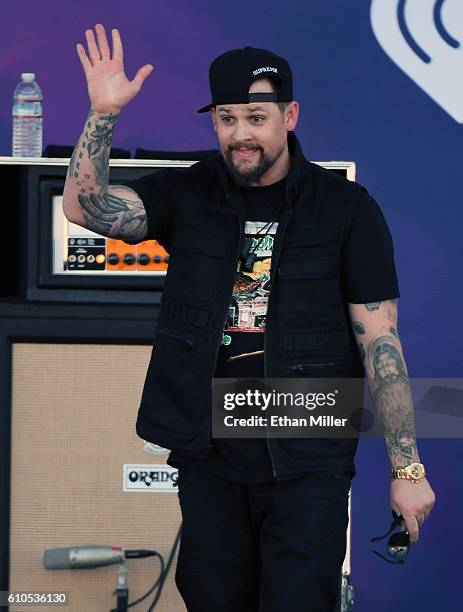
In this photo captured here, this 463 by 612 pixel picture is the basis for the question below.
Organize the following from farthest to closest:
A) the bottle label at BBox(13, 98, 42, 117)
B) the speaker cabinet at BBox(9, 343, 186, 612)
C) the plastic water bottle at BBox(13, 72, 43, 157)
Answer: the bottle label at BBox(13, 98, 42, 117) → the plastic water bottle at BBox(13, 72, 43, 157) → the speaker cabinet at BBox(9, 343, 186, 612)

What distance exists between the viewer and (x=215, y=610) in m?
2.76

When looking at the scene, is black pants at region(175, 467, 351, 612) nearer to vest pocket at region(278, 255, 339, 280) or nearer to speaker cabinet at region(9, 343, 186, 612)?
vest pocket at region(278, 255, 339, 280)

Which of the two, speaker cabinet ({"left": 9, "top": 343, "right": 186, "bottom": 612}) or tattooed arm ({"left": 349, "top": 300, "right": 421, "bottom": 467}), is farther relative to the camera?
speaker cabinet ({"left": 9, "top": 343, "right": 186, "bottom": 612})

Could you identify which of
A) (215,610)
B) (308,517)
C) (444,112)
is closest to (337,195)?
(308,517)

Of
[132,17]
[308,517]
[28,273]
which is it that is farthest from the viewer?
[132,17]

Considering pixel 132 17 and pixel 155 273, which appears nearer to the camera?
pixel 155 273

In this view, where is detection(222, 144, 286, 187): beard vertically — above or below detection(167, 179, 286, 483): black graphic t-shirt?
above

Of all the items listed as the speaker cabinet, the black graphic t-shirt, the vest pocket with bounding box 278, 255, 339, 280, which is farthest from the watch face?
the speaker cabinet

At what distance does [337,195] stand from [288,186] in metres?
0.12

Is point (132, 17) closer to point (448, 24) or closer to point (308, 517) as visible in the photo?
point (448, 24)

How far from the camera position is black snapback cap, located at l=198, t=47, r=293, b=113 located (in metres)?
2.69

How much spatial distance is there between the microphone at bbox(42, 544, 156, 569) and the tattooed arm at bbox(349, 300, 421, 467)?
1211mm

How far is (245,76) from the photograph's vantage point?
2689 millimetres

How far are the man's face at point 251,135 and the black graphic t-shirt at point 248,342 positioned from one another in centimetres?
11
